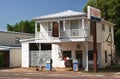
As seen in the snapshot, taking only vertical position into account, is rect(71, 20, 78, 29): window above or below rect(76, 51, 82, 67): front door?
above

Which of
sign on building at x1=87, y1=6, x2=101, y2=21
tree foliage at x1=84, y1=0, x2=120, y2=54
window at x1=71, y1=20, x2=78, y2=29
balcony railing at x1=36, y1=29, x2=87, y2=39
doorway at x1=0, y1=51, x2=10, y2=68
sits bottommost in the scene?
doorway at x1=0, y1=51, x2=10, y2=68

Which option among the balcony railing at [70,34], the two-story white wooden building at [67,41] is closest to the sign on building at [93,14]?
the two-story white wooden building at [67,41]

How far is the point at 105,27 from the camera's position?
138ft

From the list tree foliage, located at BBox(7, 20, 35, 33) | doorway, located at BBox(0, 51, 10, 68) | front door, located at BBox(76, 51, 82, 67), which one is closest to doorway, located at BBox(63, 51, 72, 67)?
front door, located at BBox(76, 51, 82, 67)

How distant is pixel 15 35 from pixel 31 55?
1161 centimetres

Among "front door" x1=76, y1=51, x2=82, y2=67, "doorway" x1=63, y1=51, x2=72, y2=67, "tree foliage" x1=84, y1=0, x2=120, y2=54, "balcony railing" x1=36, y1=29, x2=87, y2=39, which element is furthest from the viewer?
"tree foliage" x1=84, y1=0, x2=120, y2=54

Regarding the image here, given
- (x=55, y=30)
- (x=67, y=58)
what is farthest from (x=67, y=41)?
(x=67, y=58)

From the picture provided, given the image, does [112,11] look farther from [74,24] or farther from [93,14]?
[93,14]

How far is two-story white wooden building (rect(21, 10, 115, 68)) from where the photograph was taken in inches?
1462

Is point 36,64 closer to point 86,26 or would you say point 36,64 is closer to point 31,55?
point 31,55

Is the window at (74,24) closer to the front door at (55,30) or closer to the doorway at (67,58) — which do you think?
the front door at (55,30)

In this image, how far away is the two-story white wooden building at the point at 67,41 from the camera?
3712cm

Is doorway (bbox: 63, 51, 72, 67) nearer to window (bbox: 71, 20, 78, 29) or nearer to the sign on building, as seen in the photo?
window (bbox: 71, 20, 78, 29)

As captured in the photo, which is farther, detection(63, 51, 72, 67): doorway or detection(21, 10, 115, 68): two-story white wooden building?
detection(63, 51, 72, 67): doorway
